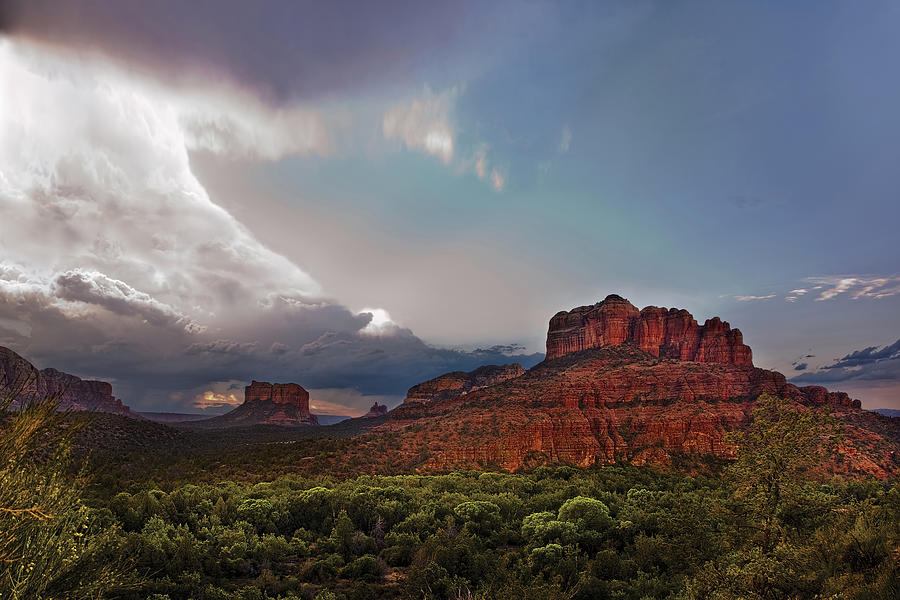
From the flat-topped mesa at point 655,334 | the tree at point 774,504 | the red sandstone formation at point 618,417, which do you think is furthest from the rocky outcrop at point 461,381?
the tree at point 774,504

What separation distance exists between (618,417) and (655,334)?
2154 inches

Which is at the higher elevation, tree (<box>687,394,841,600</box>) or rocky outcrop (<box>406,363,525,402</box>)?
rocky outcrop (<box>406,363,525,402</box>)

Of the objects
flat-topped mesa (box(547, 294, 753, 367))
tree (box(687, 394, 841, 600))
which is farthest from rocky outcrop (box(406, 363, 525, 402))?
tree (box(687, 394, 841, 600))

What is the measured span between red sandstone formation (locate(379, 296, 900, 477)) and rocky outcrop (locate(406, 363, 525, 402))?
50233 millimetres

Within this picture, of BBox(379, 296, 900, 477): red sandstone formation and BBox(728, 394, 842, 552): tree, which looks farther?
BBox(379, 296, 900, 477): red sandstone formation

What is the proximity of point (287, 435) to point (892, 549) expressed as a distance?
101883 mm

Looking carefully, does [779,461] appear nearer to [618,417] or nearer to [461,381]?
[618,417]

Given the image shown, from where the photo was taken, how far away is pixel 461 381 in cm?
17825

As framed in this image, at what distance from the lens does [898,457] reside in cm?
6788

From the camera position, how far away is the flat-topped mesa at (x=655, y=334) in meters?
126

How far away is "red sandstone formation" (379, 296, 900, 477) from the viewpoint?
70.6 m

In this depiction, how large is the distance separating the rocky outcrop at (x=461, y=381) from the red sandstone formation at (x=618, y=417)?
50233 millimetres

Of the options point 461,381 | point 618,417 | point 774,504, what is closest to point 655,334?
point 618,417

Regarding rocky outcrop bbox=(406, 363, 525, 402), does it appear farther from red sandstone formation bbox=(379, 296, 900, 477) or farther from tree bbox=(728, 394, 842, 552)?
tree bbox=(728, 394, 842, 552)
